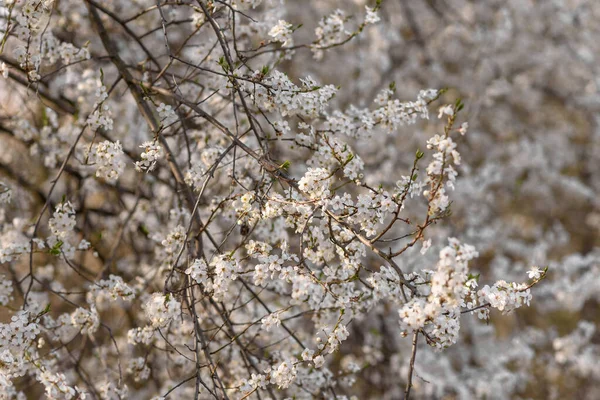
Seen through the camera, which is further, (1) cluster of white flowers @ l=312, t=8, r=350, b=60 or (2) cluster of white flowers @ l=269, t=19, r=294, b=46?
(1) cluster of white flowers @ l=312, t=8, r=350, b=60

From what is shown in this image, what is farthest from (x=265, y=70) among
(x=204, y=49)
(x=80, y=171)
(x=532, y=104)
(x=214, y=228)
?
(x=532, y=104)

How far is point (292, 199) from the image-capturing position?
234 cm

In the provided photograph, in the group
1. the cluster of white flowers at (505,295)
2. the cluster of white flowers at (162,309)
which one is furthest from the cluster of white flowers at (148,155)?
the cluster of white flowers at (505,295)

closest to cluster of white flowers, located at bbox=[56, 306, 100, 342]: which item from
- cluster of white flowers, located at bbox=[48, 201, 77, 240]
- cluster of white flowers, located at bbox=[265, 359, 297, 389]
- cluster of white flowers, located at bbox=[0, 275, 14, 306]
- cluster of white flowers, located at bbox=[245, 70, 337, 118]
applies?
cluster of white flowers, located at bbox=[0, 275, 14, 306]

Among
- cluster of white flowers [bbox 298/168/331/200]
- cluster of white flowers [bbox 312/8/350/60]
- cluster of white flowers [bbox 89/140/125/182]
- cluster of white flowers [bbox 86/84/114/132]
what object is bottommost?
cluster of white flowers [bbox 298/168/331/200]

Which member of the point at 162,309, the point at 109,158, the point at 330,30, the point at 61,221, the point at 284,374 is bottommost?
the point at 284,374

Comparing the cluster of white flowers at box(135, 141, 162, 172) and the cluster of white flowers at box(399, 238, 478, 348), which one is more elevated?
the cluster of white flowers at box(135, 141, 162, 172)

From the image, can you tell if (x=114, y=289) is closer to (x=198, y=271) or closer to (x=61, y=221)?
(x=61, y=221)

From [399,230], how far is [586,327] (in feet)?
6.63

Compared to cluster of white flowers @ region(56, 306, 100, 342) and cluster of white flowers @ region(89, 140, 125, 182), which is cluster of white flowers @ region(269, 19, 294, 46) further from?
cluster of white flowers @ region(56, 306, 100, 342)

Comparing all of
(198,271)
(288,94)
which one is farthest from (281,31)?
(198,271)

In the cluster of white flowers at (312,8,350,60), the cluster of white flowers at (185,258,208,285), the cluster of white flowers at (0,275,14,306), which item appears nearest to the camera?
the cluster of white flowers at (185,258,208,285)

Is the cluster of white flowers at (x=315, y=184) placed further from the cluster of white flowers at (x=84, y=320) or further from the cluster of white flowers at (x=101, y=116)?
the cluster of white flowers at (x=84, y=320)

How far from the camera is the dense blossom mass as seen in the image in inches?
95.9
